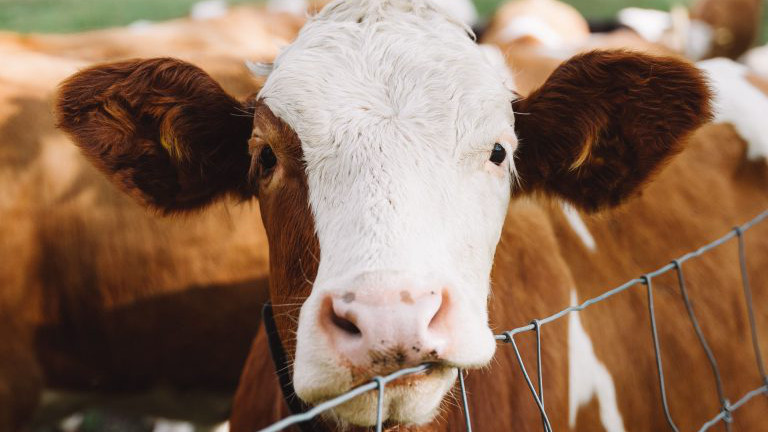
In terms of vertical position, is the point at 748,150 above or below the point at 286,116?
below

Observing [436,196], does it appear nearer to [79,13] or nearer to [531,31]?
[531,31]

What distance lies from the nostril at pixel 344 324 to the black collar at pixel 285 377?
550 mm

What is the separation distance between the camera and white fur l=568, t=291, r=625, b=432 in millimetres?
2494

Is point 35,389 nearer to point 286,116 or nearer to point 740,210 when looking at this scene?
A: point 286,116

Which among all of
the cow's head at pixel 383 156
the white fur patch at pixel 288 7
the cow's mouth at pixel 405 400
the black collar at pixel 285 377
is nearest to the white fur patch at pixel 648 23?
the white fur patch at pixel 288 7

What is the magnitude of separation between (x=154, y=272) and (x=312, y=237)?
2.20m

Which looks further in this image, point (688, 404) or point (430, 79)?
point (688, 404)

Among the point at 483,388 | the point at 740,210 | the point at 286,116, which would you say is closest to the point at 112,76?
the point at 286,116

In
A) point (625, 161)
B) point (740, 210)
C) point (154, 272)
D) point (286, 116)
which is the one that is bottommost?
point (154, 272)

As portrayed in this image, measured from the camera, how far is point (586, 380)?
255 cm

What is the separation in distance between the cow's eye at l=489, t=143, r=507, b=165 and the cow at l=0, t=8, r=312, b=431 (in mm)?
2001

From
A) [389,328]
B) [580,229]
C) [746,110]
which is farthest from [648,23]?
[389,328]

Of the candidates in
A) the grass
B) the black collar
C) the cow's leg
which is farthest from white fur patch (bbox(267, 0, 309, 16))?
the black collar

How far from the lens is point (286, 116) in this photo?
189 cm
